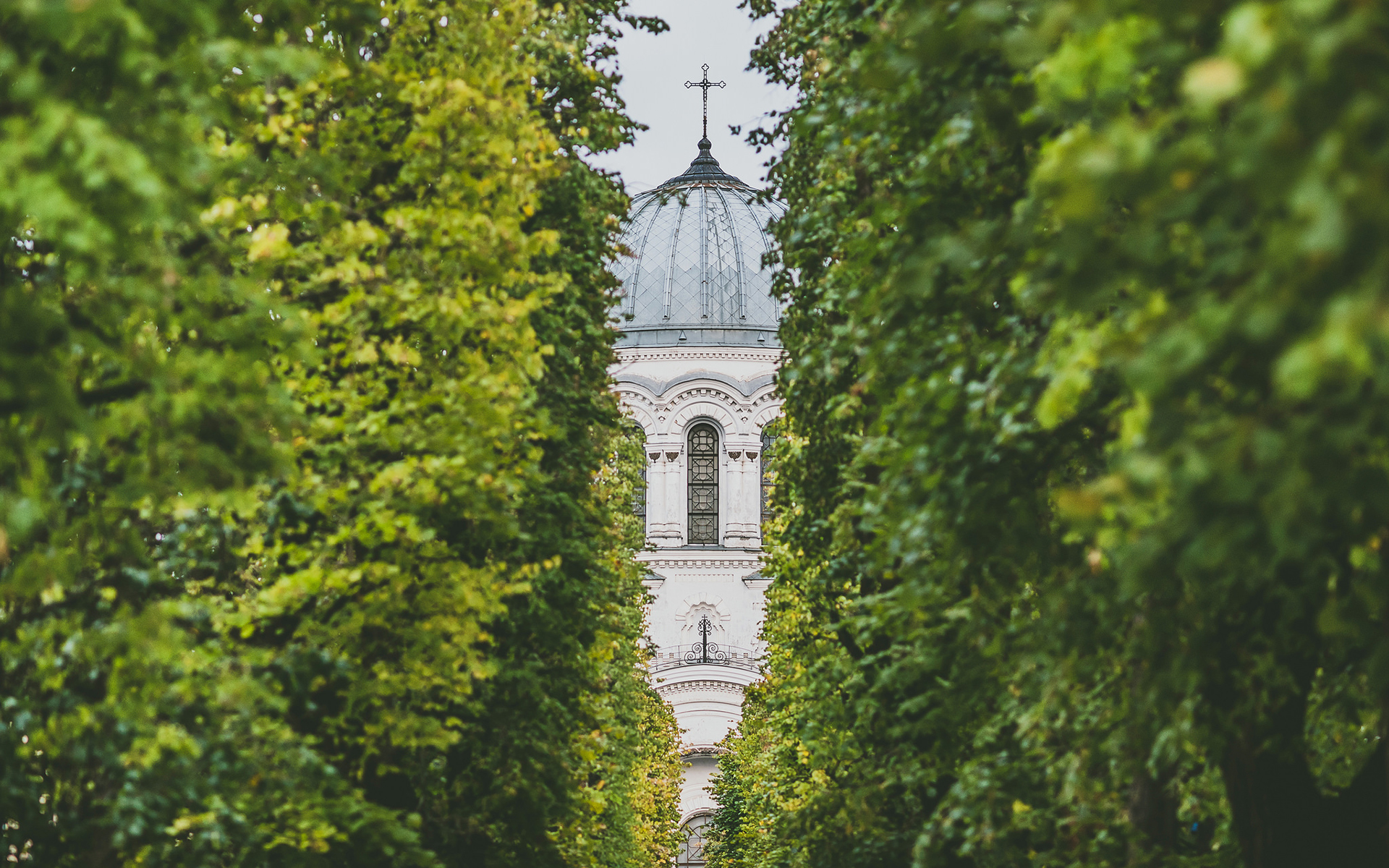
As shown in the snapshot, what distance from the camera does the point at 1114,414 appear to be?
935cm

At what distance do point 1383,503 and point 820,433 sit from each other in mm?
13434

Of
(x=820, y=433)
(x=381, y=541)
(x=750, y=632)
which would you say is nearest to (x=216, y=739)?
(x=381, y=541)

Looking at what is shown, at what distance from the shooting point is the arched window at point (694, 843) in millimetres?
61469

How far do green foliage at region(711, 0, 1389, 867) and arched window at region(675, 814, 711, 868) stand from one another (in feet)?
146

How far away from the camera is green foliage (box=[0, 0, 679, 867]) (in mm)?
8055

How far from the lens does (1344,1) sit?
523 centimetres

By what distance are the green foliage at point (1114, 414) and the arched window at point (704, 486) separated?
4611 centimetres

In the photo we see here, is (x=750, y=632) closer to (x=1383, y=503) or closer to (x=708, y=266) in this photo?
(x=708, y=266)

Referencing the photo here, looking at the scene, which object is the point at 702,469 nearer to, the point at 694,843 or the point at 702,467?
the point at 702,467

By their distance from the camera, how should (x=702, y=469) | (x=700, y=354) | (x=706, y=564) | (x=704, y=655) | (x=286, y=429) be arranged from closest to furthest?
(x=286, y=429) → (x=704, y=655) → (x=706, y=564) → (x=702, y=469) → (x=700, y=354)

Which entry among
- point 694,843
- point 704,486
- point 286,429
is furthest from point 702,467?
point 286,429

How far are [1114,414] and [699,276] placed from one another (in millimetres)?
59737

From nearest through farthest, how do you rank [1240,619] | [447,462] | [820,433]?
[1240,619] < [447,462] < [820,433]

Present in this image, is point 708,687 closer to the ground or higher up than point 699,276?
closer to the ground
